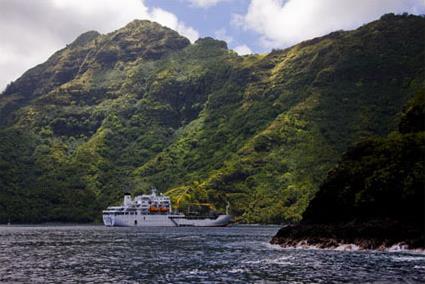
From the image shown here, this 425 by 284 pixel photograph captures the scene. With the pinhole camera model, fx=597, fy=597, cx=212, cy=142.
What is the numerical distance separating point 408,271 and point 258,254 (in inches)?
1118

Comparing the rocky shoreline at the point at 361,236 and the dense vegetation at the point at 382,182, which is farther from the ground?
the dense vegetation at the point at 382,182

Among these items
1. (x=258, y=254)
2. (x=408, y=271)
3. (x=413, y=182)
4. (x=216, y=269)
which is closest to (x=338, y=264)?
(x=408, y=271)

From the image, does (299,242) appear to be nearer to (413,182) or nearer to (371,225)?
(371,225)

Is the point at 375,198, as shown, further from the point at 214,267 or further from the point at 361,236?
the point at 214,267

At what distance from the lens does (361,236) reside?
284 ft

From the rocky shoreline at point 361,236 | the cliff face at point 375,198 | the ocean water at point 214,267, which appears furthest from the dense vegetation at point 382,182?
the ocean water at point 214,267

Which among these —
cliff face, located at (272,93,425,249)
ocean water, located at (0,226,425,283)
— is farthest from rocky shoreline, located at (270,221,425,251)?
ocean water, located at (0,226,425,283)

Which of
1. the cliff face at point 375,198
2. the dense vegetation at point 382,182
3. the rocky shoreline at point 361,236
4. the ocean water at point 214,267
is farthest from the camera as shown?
the dense vegetation at point 382,182

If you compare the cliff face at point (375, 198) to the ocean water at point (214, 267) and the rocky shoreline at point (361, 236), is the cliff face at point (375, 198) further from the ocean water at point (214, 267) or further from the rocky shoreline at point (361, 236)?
the ocean water at point (214, 267)

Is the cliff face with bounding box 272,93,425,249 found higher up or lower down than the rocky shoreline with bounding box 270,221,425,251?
higher up

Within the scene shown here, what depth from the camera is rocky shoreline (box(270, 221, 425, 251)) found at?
3206 inches

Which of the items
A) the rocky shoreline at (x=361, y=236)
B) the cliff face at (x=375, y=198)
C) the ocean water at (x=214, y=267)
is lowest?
the ocean water at (x=214, y=267)

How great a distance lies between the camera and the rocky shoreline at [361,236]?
81438mm

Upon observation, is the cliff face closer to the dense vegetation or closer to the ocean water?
the dense vegetation
